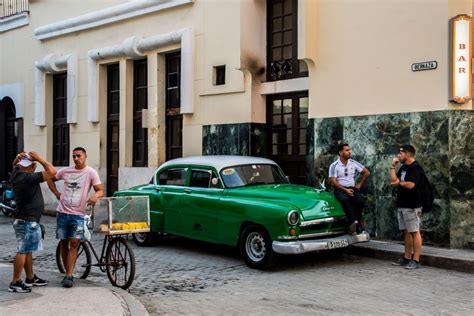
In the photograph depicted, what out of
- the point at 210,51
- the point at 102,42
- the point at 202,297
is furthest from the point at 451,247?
the point at 102,42

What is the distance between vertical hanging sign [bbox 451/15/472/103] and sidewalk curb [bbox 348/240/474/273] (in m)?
2.64

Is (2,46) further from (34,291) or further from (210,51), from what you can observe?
(34,291)

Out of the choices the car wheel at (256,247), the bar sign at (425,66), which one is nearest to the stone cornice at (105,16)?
the bar sign at (425,66)

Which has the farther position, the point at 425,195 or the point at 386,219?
the point at 386,219

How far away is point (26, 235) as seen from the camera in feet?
24.9

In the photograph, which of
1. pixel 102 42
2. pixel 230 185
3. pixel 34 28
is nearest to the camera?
pixel 230 185

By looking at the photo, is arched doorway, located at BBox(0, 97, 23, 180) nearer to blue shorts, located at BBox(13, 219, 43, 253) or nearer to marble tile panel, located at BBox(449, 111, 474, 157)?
blue shorts, located at BBox(13, 219, 43, 253)

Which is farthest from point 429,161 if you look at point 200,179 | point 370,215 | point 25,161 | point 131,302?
point 25,161

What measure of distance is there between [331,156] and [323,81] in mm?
1536

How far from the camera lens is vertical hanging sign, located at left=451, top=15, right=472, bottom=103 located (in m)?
10.7

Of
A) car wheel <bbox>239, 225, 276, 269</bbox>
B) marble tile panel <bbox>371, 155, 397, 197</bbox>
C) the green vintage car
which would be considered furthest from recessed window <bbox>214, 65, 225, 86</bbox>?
car wheel <bbox>239, 225, 276, 269</bbox>

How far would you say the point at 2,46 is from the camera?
22.5 metres

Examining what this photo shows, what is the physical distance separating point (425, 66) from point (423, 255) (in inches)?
132

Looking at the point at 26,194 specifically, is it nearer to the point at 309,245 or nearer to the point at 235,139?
the point at 309,245
